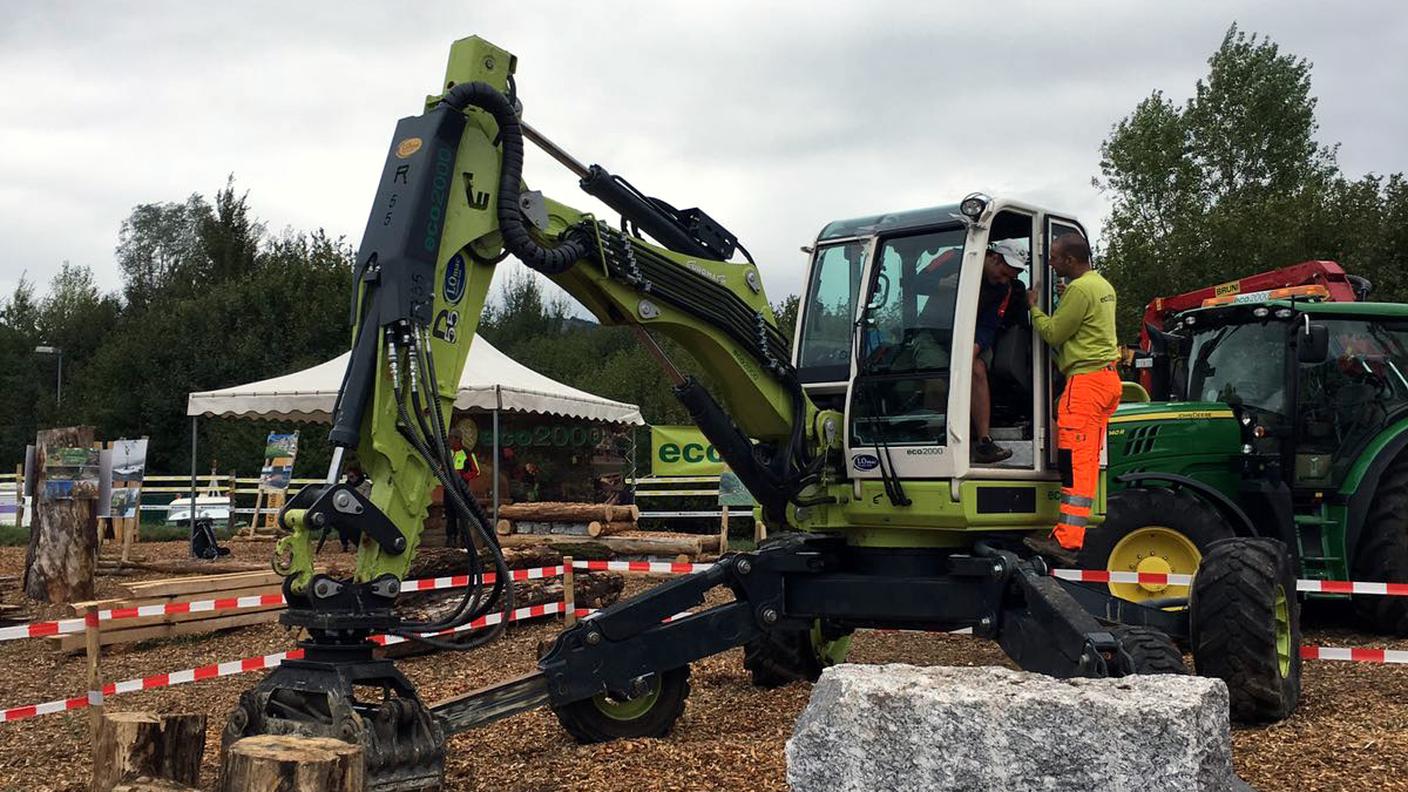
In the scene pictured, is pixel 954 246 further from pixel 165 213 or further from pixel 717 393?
pixel 165 213

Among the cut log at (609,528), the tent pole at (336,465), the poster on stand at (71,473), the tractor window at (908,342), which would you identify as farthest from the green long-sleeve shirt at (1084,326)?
the cut log at (609,528)

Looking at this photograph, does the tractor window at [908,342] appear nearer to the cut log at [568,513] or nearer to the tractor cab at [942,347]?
the tractor cab at [942,347]

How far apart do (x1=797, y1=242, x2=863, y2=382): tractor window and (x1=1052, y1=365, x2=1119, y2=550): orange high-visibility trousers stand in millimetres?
1155

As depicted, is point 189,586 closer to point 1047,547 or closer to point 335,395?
point 335,395

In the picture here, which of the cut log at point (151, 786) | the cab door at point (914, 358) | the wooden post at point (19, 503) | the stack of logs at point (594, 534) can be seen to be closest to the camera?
the cut log at point (151, 786)

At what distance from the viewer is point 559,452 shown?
22.7 meters

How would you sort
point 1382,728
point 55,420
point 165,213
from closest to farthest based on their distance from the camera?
point 1382,728 → point 55,420 → point 165,213

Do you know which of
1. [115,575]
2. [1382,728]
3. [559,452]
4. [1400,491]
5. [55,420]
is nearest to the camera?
[1382,728]

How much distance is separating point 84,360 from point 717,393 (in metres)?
50.4

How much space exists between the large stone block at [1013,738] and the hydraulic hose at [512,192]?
106 inches

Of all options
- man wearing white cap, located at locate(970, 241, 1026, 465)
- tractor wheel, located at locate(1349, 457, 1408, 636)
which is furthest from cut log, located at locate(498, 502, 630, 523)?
man wearing white cap, located at locate(970, 241, 1026, 465)

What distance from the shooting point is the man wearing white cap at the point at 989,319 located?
611 cm

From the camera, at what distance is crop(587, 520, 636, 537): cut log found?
1688cm

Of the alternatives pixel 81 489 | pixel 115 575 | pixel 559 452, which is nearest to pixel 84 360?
pixel 559 452
